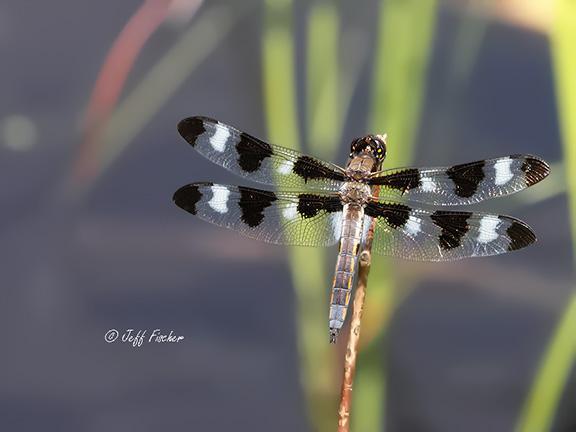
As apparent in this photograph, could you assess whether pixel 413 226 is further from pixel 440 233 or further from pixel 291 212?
pixel 291 212

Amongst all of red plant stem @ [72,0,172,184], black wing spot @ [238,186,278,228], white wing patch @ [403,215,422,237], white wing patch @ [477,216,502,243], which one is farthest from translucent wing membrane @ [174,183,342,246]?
red plant stem @ [72,0,172,184]

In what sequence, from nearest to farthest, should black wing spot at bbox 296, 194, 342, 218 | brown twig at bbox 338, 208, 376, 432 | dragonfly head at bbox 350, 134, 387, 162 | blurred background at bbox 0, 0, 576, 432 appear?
brown twig at bbox 338, 208, 376, 432 → dragonfly head at bbox 350, 134, 387, 162 → black wing spot at bbox 296, 194, 342, 218 → blurred background at bbox 0, 0, 576, 432

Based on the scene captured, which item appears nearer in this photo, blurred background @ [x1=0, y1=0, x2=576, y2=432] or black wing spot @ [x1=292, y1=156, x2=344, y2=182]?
black wing spot @ [x1=292, y1=156, x2=344, y2=182]

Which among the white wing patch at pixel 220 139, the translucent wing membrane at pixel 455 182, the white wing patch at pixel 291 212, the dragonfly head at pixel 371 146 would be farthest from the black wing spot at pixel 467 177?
the white wing patch at pixel 220 139

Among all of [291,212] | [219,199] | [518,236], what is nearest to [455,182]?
[518,236]

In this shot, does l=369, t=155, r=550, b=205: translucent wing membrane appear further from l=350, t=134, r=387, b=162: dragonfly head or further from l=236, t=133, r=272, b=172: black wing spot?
l=236, t=133, r=272, b=172: black wing spot

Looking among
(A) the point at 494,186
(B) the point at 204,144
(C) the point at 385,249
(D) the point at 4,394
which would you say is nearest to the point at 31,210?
(D) the point at 4,394

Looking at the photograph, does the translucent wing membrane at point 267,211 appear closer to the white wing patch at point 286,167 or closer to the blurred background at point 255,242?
the white wing patch at point 286,167

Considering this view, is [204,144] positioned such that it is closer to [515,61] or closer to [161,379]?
[161,379]
